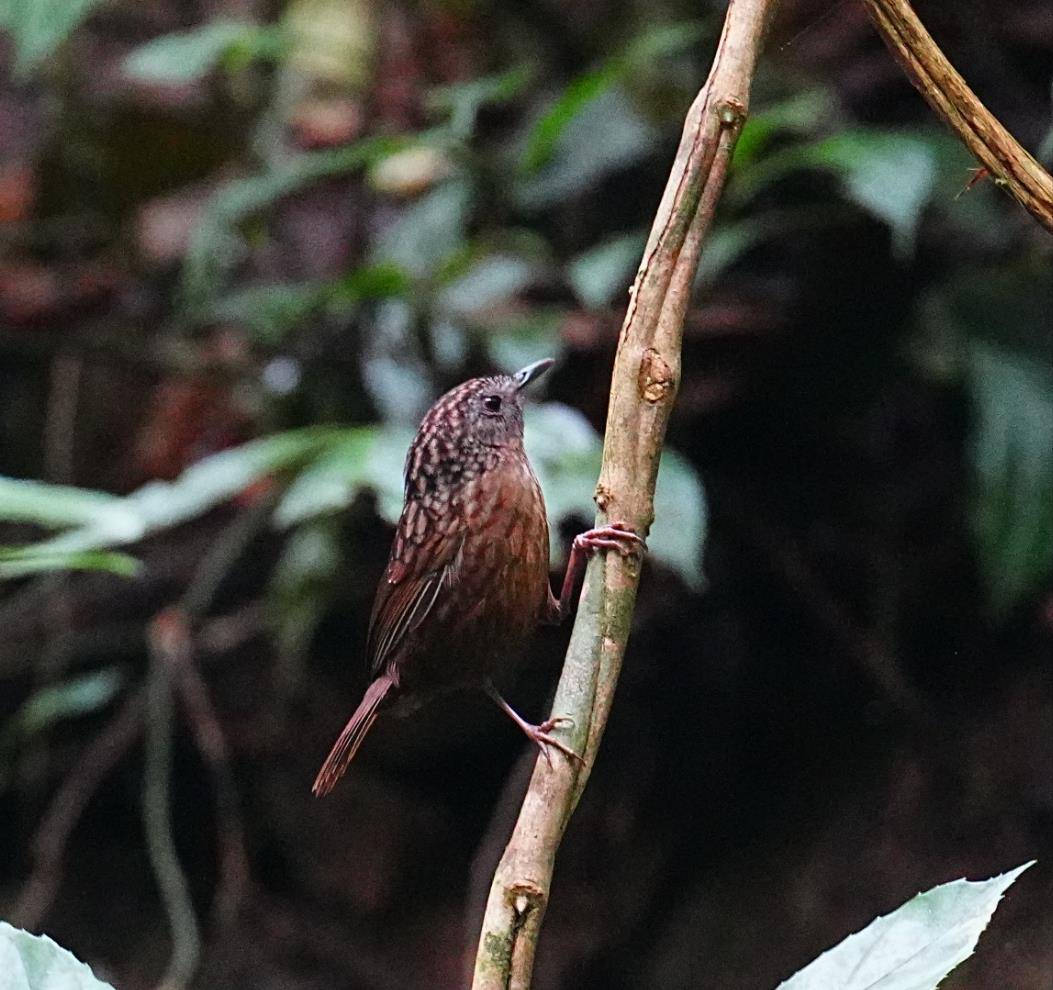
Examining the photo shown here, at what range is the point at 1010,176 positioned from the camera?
5.05 ft

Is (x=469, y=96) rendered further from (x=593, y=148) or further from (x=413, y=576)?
(x=413, y=576)

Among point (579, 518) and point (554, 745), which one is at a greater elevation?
point (579, 518)

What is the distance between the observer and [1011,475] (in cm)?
349

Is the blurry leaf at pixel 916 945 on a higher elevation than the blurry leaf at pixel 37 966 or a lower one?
lower

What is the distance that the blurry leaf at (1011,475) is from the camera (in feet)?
11.3

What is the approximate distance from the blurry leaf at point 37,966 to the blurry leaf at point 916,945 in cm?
61

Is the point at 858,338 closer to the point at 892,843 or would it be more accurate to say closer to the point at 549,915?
the point at 892,843

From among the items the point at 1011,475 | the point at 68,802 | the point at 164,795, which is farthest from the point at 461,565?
the point at 68,802

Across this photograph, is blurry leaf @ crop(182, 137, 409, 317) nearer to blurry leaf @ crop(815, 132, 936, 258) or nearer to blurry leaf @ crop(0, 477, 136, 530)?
blurry leaf @ crop(815, 132, 936, 258)

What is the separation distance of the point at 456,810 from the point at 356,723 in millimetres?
2511

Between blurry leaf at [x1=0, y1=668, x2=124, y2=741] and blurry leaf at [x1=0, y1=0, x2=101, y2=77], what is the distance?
1.86m

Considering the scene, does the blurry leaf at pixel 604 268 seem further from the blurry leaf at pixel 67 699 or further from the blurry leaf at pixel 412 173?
the blurry leaf at pixel 67 699

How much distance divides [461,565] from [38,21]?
2.17m

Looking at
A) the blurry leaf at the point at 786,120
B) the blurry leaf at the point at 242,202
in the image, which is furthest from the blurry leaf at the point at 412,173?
the blurry leaf at the point at 786,120
